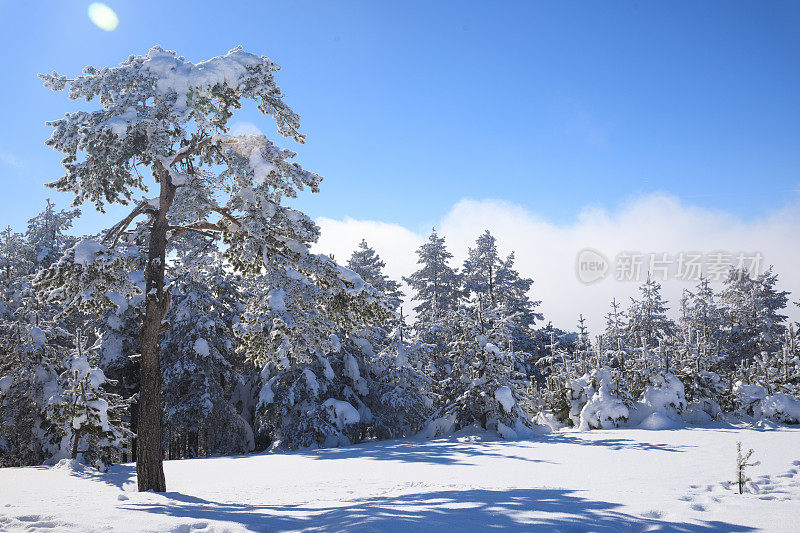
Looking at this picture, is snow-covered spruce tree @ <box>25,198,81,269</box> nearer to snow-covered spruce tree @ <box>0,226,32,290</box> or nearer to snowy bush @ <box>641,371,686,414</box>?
snow-covered spruce tree @ <box>0,226,32,290</box>

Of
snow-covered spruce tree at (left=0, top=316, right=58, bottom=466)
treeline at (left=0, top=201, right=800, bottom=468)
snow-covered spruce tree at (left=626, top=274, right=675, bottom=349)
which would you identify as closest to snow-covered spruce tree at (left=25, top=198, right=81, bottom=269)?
treeline at (left=0, top=201, right=800, bottom=468)

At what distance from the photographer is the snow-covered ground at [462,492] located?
5309 millimetres

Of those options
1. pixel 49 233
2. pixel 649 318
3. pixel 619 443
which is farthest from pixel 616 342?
pixel 49 233

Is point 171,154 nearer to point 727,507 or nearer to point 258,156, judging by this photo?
point 258,156

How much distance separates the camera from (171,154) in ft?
31.2

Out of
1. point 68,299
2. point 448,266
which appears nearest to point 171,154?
point 68,299

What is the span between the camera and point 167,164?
366 inches

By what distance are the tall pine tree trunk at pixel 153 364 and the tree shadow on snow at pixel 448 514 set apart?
1939 mm

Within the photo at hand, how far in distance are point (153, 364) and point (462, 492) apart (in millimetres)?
6356

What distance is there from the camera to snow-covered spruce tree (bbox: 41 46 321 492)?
8.91 metres

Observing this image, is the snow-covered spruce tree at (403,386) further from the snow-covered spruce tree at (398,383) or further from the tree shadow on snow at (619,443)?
the tree shadow on snow at (619,443)

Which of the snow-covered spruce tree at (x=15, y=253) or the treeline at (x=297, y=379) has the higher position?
the snow-covered spruce tree at (x=15, y=253)

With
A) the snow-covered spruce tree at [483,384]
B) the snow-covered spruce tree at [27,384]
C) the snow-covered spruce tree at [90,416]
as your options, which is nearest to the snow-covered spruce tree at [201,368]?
the snow-covered spruce tree at [27,384]

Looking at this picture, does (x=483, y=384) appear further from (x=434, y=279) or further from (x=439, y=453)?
(x=434, y=279)
